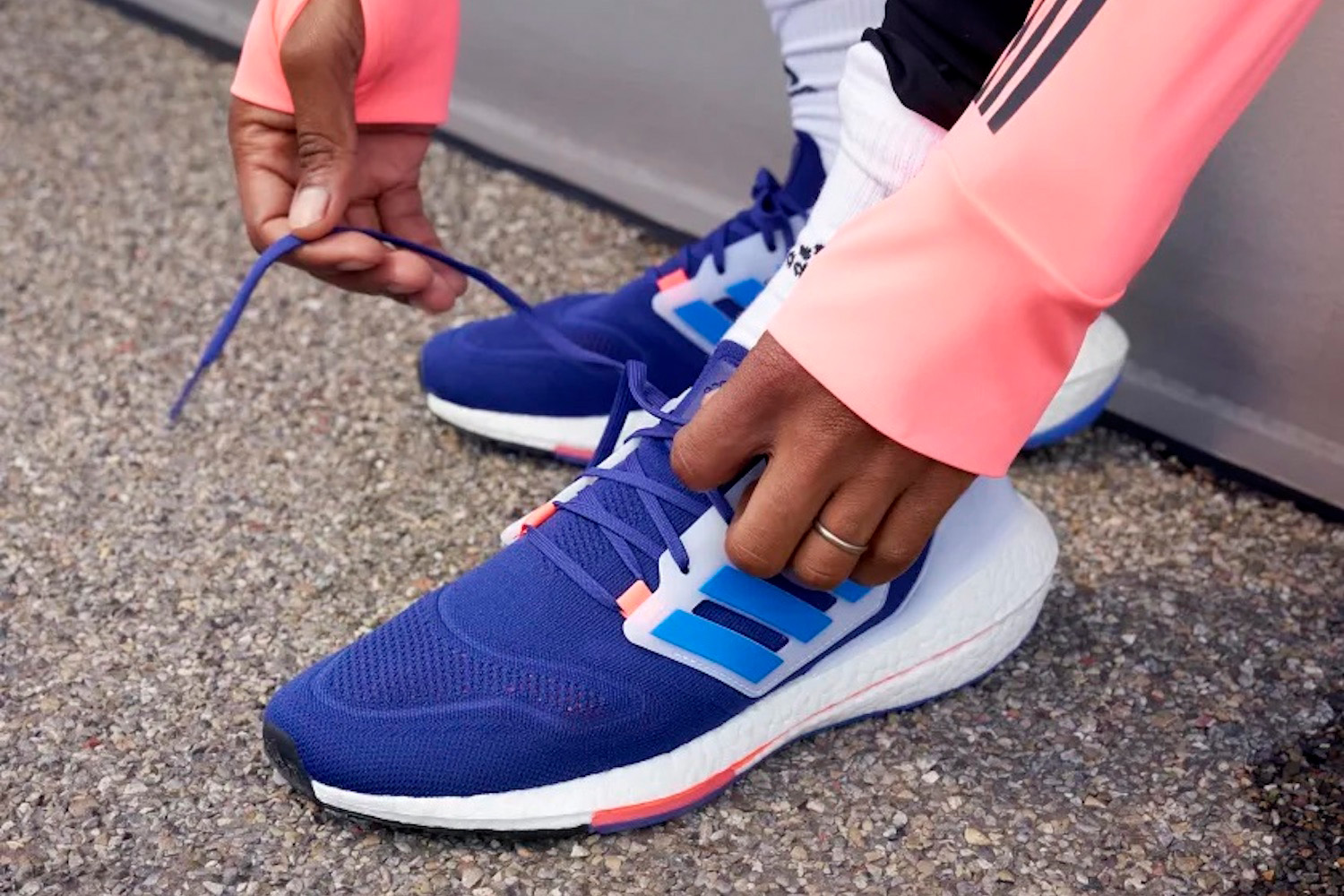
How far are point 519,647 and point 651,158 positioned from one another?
92cm

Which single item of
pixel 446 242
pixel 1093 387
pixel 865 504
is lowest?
pixel 446 242

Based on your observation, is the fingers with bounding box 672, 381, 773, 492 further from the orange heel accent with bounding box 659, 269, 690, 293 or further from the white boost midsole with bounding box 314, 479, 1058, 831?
the orange heel accent with bounding box 659, 269, 690, 293

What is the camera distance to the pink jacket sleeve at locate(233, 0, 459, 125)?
950 mm

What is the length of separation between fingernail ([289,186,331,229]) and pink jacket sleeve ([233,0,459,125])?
6 cm

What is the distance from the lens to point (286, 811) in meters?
0.89

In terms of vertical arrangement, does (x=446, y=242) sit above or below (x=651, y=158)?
below

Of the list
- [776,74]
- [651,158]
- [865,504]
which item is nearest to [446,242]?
[651,158]

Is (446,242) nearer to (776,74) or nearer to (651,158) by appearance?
(651,158)

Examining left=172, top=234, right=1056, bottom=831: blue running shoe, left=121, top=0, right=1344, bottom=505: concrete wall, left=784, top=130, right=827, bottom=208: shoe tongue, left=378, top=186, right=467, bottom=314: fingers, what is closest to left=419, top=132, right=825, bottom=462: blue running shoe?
left=784, top=130, right=827, bottom=208: shoe tongue

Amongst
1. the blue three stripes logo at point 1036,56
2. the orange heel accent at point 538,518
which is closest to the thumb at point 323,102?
the orange heel accent at point 538,518

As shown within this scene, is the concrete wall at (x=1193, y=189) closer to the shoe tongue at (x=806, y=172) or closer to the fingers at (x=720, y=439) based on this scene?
the shoe tongue at (x=806, y=172)

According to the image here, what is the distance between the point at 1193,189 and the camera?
122 centimetres

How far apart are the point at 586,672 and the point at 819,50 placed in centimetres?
51

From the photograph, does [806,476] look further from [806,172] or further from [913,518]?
[806,172]
